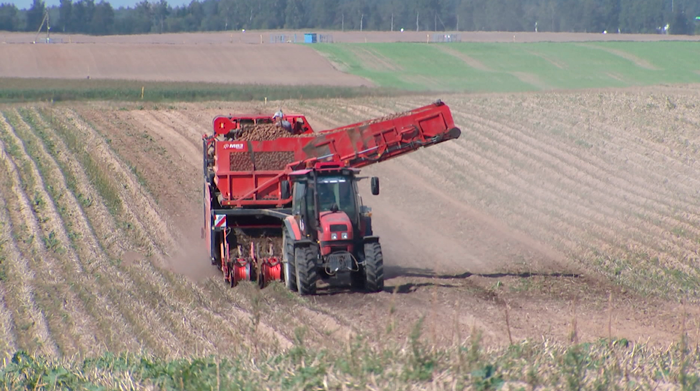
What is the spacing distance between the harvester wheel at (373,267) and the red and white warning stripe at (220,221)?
275 centimetres

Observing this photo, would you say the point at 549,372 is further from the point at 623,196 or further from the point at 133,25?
the point at 133,25

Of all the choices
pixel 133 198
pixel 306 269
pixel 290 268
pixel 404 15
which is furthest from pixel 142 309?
pixel 404 15

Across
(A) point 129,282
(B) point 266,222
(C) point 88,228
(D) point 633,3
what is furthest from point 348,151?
(D) point 633,3

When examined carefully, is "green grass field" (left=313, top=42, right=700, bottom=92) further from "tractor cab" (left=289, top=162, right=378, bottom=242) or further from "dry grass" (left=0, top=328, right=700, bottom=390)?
"dry grass" (left=0, top=328, right=700, bottom=390)

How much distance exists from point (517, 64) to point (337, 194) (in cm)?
4314

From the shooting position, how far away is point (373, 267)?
1224cm

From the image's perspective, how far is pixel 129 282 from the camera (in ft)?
44.6

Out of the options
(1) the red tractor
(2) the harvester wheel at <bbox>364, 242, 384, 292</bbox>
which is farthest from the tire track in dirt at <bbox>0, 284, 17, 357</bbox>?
(2) the harvester wheel at <bbox>364, 242, 384, 292</bbox>

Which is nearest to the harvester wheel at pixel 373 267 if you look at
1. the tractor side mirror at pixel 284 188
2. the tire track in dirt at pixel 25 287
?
the tractor side mirror at pixel 284 188

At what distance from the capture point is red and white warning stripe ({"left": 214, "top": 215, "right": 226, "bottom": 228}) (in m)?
13.6

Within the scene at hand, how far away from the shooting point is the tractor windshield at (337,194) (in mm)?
12680

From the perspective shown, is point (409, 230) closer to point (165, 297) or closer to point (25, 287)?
point (165, 297)

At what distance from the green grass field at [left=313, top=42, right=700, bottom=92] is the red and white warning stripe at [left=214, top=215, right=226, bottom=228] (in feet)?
92.2

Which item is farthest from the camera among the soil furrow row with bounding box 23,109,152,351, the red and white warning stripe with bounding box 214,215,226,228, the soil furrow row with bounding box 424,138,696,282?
the soil furrow row with bounding box 424,138,696,282
